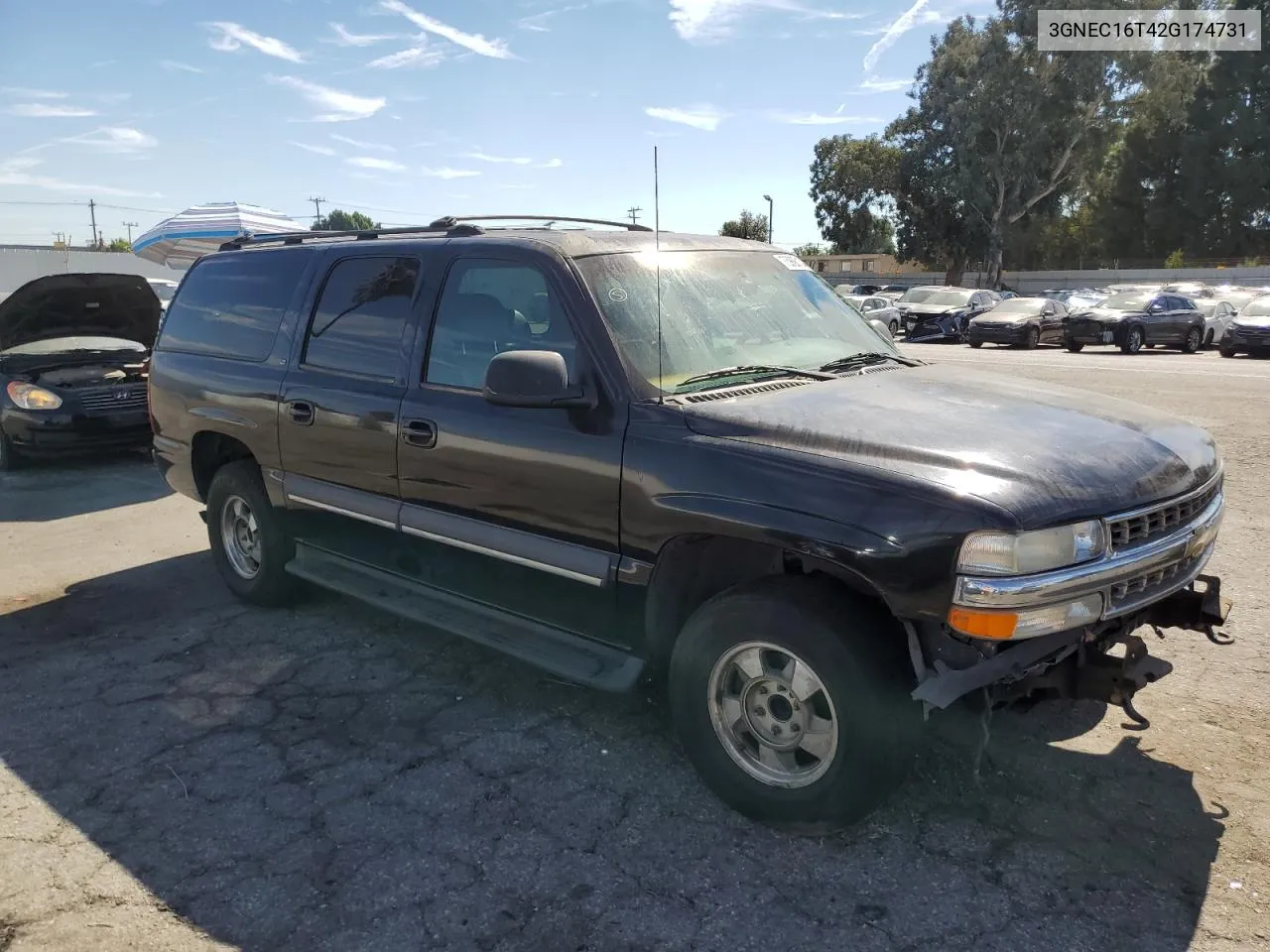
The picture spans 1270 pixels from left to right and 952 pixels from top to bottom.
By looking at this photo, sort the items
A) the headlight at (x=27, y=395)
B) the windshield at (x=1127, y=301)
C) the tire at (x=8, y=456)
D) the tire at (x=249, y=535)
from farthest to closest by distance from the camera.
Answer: the windshield at (x=1127, y=301) < the tire at (x=8, y=456) < the headlight at (x=27, y=395) < the tire at (x=249, y=535)

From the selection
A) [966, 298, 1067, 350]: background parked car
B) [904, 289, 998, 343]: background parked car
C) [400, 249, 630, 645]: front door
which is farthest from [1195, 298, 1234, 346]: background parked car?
[400, 249, 630, 645]: front door

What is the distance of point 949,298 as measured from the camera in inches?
1111

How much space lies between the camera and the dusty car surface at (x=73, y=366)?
8.53m

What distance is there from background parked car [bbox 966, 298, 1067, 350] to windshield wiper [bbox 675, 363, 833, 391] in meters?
22.8

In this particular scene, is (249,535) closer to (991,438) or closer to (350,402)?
(350,402)

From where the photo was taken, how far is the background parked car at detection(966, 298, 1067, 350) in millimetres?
24391

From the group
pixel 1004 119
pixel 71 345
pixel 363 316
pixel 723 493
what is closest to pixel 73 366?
pixel 71 345

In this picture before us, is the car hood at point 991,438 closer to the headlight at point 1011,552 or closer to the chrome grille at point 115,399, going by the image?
the headlight at point 1011,552

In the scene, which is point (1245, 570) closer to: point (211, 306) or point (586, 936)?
point (586, 936)

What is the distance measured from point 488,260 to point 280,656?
2.21 meters

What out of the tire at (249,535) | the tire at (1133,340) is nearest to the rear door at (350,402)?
the tire at (249,535)

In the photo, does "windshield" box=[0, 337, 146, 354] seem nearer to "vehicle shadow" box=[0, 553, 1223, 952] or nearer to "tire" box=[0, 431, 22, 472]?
"tire" box=[0, 431, 22, 472]

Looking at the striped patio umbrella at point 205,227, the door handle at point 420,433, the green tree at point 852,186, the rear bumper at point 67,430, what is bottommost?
the rear bumper at point 67,430

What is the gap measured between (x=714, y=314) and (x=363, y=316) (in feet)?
5.53
